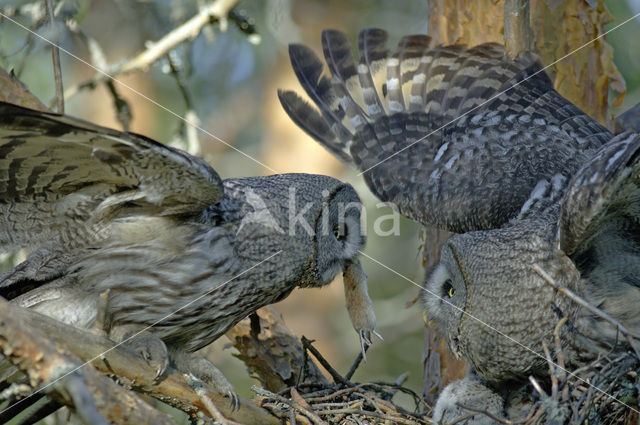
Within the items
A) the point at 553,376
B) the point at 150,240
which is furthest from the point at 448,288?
the point at 150,240

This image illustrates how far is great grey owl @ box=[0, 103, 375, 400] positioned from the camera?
2984 mm

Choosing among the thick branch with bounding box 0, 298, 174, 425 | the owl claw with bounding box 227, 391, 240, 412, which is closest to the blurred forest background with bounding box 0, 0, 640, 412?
the owl claw with bounding box 227, 391, 240, 412

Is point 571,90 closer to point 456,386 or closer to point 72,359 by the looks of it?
point 456,386

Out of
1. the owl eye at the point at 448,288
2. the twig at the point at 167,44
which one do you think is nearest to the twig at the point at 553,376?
the owl eye at the point at 448,288

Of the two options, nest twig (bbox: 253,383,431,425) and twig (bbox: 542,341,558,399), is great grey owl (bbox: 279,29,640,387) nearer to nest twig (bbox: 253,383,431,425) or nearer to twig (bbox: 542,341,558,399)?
twig (bbox: 542,341,558,399)

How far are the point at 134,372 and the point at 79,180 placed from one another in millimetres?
871

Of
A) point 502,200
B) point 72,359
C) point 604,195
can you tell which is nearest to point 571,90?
point 502,200

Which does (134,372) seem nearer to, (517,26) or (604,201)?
(604,201)

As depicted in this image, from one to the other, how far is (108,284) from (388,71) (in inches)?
Answer: 96.5

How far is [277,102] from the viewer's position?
27.4ft

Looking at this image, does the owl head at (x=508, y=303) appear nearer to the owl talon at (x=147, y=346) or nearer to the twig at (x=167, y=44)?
the owl talon at (x=147, y=346)

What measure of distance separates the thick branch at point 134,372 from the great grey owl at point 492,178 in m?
1.15

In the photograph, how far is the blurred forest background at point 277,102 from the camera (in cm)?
769

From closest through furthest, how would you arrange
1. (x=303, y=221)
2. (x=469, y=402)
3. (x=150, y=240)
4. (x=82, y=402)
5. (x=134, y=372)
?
(x=82, y=402), (x=134, y=372), (x=150, y=240), (x=469, y=402), (x=303, y=221)
